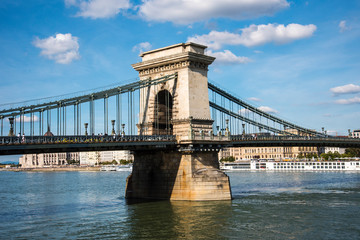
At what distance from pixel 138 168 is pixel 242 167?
101 meters

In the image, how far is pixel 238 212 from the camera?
40969 millimetres

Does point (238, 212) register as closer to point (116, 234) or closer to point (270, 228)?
point (270, 228)

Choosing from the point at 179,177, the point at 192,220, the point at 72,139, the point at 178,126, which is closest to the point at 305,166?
the point at 178,126

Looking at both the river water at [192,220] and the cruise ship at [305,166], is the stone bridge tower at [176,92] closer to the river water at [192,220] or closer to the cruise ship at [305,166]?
the river water at [192,220]

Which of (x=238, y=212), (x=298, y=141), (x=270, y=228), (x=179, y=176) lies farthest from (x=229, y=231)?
(x=298, y=141)

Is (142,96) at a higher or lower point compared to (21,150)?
higher

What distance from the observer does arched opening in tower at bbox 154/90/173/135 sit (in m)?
54.2

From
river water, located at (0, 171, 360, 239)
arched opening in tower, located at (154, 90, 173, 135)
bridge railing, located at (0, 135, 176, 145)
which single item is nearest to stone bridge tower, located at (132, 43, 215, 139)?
arched opening in tower, located at (154, 90, 173, 135)

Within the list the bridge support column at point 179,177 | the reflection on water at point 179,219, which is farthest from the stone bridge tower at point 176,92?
the reflection on water at point 179,219

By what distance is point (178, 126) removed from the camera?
51.4 metres

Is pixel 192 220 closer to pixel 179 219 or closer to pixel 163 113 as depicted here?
pixel 179 219

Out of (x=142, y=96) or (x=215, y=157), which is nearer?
(x=215, y=157)

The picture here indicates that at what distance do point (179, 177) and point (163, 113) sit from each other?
10192 mm

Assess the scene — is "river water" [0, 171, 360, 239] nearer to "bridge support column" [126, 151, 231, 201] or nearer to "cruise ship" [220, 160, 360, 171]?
"bridge support column" [126, 151, 231, 201]
